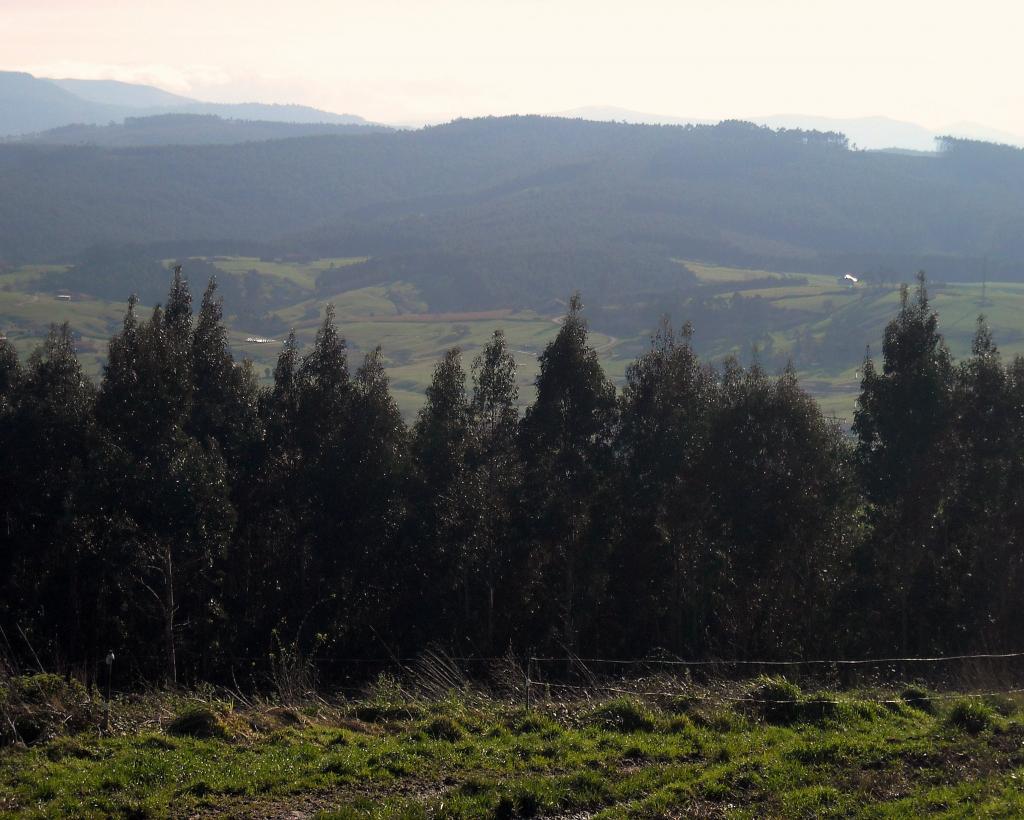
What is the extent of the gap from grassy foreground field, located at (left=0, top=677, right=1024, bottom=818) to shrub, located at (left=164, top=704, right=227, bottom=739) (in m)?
0.02

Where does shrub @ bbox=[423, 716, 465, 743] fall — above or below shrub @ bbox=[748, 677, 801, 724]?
below

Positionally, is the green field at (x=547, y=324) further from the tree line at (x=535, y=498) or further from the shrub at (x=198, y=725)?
the shrub at (x=198, y=725)

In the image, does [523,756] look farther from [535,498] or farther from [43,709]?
[535,498]

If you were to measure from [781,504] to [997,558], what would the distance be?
414 cm

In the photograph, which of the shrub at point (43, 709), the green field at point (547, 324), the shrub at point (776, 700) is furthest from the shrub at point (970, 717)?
the green field at point (547, 324)

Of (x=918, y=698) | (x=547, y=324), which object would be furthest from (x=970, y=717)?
(x=547, y=324)

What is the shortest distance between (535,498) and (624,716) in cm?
991

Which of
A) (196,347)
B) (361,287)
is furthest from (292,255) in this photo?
(196,347)

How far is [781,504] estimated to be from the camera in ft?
63.5

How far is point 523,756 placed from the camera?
9.23m

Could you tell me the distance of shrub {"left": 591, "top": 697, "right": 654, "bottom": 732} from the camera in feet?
32.6

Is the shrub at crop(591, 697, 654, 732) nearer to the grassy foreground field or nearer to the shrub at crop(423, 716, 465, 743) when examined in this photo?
the grassy foreground field

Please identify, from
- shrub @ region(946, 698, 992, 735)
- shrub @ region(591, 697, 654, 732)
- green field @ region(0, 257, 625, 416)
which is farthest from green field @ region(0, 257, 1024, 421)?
shrub @ region(946, 698, 992, 735)

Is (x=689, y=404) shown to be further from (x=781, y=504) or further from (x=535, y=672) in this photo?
(x=535, y=672)
